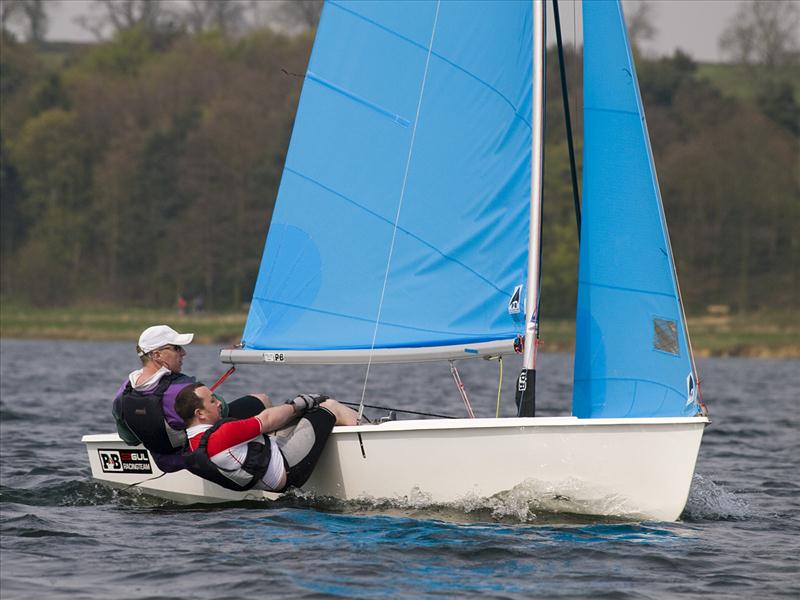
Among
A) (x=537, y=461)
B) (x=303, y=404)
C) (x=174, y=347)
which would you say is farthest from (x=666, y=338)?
(x=174, y=347)

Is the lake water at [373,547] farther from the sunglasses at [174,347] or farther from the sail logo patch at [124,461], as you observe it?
the sunglasses at [174,347]

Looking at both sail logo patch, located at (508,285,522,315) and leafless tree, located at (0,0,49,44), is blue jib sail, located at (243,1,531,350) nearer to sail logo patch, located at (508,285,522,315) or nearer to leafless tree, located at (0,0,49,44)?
sail logo patch, located at (508,285,522,315)

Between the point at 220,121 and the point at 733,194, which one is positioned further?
the point at 220,121

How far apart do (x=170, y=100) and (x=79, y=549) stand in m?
61.9

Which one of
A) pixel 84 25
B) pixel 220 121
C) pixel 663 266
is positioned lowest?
pixel 663 266

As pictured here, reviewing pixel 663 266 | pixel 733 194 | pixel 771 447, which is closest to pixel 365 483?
pixel 663 266

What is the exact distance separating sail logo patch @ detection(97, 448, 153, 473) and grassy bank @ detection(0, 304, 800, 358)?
31.7 m

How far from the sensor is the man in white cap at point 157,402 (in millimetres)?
8781

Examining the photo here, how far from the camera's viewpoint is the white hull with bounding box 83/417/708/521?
27.3ft

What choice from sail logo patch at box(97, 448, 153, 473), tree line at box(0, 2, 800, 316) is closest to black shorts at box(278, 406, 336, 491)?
sail logo patch at box(97, 448, 153, 473)

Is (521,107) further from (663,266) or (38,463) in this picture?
(38,463)

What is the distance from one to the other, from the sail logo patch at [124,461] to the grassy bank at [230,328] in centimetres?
3174

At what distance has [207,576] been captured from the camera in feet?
23.1

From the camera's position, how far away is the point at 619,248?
884cm
